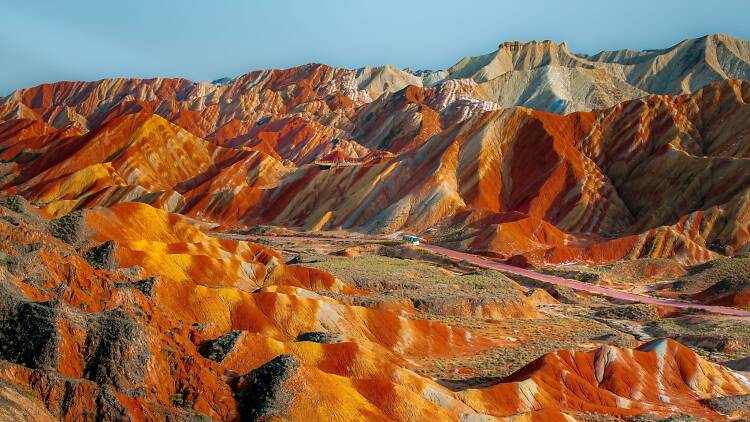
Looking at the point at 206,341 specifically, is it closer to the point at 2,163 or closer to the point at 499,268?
the point at 499,268

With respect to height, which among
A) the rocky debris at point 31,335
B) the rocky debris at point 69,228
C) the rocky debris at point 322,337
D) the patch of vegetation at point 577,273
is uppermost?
the rocky debris at point 31,335

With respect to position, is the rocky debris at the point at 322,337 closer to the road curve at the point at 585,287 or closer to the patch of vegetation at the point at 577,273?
the road curve at the point at 585,287

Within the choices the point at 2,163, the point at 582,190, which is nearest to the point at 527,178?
the point at 582,190

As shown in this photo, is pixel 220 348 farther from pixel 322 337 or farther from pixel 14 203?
pixel 14 203

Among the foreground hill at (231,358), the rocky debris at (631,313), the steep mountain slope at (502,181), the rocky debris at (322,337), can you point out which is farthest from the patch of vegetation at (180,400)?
the steep mountain slope at (502,181)

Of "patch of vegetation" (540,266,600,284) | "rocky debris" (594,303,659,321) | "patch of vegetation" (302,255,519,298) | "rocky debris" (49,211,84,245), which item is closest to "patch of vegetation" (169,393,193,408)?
"rocky debris" (49,211,84,245)
